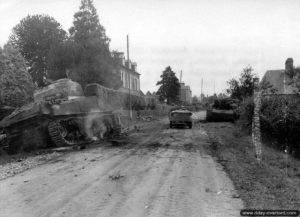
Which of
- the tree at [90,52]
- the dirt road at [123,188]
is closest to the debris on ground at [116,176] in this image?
the dirt road at [123,188]

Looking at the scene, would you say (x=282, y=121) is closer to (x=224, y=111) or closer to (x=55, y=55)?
(x=224, y=111)

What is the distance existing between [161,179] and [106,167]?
2.40 meters

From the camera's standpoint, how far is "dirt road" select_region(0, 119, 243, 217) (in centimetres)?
716

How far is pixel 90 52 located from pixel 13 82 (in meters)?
13.9

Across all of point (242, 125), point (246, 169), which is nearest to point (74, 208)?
point (246, 169)

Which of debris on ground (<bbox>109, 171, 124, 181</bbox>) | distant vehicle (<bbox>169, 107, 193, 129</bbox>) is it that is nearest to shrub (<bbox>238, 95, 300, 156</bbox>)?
distant vehicle (<bbox>169, 107, 193, 129</bbox>)

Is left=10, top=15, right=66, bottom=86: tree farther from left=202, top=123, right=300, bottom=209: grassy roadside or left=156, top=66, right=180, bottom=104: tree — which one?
left=202, top=123, right=300, bottom=209: grassy roadside

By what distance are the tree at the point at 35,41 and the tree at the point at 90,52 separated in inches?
260

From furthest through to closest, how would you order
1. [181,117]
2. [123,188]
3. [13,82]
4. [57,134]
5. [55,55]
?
[55,55]
[13,82]
[181,117]
[57,134]
[123,188]

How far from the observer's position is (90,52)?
142 ft

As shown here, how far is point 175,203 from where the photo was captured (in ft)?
24.5

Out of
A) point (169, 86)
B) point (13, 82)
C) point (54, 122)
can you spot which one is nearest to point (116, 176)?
point (54, 122)

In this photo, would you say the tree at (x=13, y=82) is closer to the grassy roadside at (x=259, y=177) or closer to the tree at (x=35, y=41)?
the tree at (x=35, y=41)

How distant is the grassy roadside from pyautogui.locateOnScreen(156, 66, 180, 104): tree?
198ft
